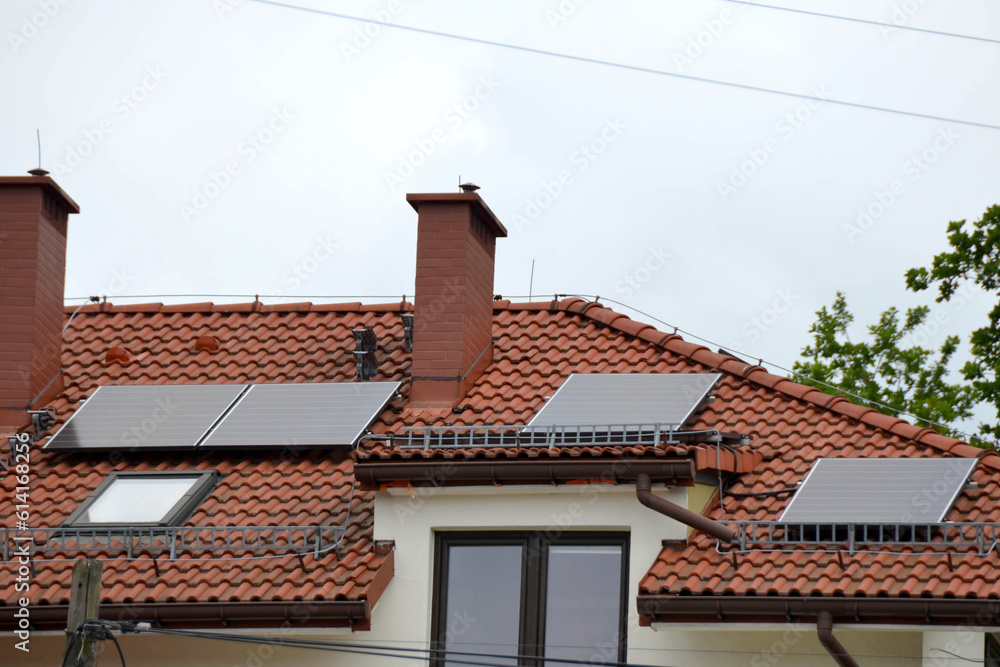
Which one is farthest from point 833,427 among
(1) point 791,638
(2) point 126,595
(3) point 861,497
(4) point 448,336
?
(2) point 126,595

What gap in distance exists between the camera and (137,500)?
51.3ft

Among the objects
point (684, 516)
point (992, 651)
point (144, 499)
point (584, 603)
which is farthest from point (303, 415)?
point (992, 651)

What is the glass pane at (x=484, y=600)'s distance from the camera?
45.9ft

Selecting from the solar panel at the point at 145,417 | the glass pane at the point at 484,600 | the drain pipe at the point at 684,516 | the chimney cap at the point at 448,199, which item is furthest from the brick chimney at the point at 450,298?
the drain pipe at the point at 684,516

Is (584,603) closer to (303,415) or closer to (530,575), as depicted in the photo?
(530,575)

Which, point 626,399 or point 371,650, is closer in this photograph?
point 371,650

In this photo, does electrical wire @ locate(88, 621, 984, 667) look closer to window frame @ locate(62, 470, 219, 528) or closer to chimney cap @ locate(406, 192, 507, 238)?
window frame @ locate(62, 470, 219, 528)

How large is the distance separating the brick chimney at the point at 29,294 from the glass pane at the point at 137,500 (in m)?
2.41

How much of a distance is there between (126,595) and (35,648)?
1402 mm

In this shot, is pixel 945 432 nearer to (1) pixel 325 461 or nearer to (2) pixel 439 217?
(2) pixel 439 217

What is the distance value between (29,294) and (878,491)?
33.6 feet

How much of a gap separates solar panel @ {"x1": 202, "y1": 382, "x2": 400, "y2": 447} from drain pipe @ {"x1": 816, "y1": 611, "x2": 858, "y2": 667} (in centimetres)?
563

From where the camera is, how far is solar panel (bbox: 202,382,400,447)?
1625 centimetres

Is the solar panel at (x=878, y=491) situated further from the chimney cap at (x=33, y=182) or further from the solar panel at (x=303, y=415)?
the chimney cap at (x=33, y=182)
